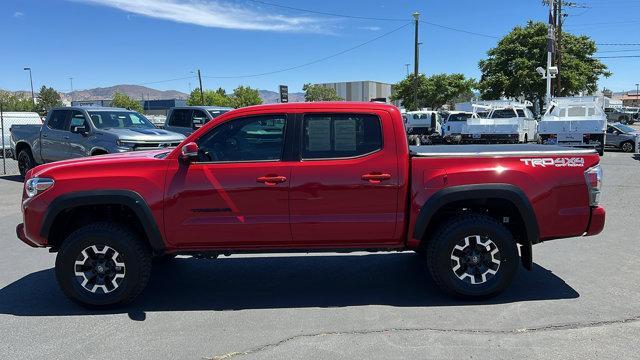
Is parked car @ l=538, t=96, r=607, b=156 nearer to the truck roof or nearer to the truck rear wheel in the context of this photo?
the truck roof

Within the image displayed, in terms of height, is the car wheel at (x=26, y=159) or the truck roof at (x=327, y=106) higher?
the truck roof at (x=327, y=106)

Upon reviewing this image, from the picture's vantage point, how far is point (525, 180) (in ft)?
15.1

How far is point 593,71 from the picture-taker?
4762 centimetres

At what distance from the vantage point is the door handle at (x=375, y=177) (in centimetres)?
459

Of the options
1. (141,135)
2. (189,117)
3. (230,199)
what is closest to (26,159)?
(189,117)

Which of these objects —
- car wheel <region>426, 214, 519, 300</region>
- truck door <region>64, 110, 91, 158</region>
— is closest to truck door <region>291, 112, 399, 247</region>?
car wheel <region>426, 214, 519, 300</region>

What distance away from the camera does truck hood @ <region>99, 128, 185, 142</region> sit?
11.1 metres

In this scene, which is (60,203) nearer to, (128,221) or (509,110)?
(128,221)

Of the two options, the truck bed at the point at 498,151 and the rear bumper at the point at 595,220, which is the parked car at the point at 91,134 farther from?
the rear bumper at the point at 595,220

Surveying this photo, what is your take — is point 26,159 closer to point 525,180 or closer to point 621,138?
point 525,180

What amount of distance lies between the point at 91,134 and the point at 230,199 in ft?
27.8

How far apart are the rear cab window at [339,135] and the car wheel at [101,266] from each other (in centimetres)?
178

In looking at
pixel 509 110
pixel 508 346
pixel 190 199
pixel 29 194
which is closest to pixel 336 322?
pixel 508 346

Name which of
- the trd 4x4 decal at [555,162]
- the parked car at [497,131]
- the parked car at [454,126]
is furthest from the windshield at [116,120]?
the parked car at [454,126]
